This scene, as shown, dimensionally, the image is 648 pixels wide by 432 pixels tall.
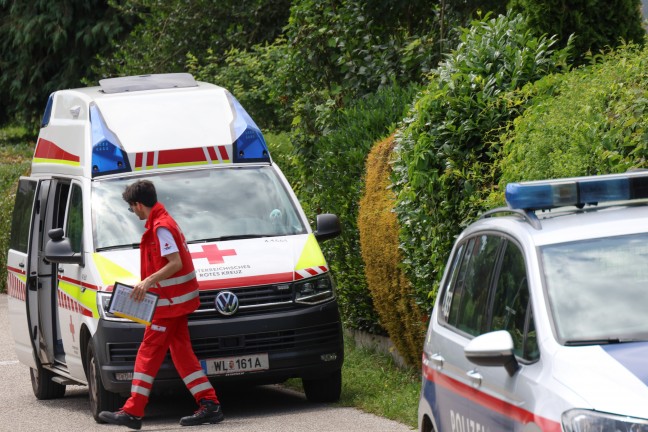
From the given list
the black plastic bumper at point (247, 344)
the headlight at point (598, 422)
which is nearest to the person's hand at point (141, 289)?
the black plastic bumper at point (247, 344)

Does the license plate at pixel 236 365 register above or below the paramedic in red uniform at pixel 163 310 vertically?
below

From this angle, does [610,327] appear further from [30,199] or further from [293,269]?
[30,199]

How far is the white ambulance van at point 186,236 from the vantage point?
33.1 ft

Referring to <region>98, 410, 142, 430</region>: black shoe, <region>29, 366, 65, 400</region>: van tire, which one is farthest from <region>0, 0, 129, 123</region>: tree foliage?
<region>98, 410, 142, 430</region>: black shoe

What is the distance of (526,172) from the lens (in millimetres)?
7816

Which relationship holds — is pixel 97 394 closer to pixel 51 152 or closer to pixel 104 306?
pixel 104 306

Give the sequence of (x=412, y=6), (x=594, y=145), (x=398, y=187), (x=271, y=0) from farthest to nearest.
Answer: (x=271, y=0), (x=412, y=6), (x=398, y=187), (x=594, y=145)

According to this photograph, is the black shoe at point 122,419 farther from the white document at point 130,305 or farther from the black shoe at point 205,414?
the white document at point 130,305

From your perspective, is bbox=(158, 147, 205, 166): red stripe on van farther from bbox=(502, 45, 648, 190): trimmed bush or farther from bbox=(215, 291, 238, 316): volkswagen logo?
bbox=(502, 45, 648, 190): trimmed bush

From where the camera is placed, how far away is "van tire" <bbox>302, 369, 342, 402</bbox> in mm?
10680

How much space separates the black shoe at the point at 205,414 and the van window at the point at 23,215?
135 inches

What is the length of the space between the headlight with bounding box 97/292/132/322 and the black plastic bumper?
1.4 inches

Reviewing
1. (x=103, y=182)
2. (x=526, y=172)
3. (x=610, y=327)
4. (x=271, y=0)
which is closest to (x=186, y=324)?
(x=103, y=182)

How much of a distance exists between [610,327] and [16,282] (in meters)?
8.54
